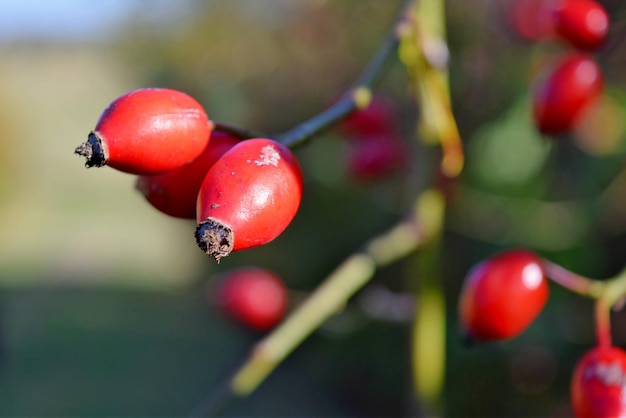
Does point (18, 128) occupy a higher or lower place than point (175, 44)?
lower

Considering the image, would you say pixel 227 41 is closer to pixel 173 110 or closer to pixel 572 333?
pixel 572 333

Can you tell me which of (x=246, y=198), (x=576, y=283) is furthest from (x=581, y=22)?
(x=246, y=198)

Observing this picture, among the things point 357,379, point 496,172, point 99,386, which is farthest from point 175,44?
point 496,172

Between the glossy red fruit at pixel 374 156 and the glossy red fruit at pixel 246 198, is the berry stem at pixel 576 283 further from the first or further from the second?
the glossy red fruit at pixel 374 156

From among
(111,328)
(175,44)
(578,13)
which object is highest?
(578,13)

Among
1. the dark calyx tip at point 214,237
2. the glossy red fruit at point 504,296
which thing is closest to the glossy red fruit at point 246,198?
the dark calyx tip at point 214,237

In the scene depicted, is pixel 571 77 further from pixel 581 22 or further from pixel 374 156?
pixel 374 156

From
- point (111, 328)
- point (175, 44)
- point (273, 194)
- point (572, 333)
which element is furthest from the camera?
point (175, 44)
